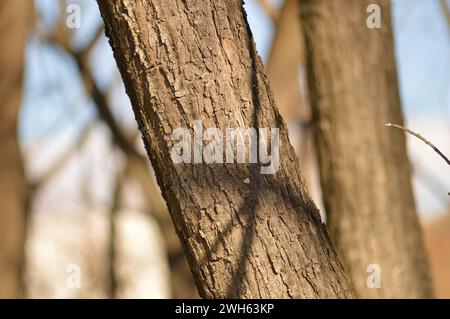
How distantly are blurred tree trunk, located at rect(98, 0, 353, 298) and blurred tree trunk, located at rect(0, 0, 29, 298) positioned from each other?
4266 millimetres

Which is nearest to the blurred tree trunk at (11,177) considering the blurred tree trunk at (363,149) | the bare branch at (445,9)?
the blurred tree trunk at (363,149)

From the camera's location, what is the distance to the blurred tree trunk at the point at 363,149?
4152 millimetres

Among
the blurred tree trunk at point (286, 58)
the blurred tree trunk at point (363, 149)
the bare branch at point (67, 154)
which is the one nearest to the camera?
the blurred tree trunk at point (363, 149)

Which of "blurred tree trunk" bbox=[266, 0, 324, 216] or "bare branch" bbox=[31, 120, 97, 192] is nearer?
"blurred tree trunk" bbox=[266, 0, 324, 216]

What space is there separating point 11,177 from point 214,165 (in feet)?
14.6

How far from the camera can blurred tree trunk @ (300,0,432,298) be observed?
4.15 metres

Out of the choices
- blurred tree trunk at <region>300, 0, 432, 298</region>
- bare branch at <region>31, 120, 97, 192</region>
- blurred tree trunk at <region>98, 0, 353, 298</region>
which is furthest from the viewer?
bare branch at <region>31, 120, 97, 192</region>

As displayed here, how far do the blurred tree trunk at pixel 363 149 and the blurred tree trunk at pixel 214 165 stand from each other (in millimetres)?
2109

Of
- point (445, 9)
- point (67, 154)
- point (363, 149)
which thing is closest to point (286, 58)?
point (445, 9)

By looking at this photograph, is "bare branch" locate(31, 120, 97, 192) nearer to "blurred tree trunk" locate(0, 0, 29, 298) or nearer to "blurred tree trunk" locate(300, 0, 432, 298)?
"blurred tree trunk" locate(0, 0, 29, 298)

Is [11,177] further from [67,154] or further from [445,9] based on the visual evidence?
[67,154]

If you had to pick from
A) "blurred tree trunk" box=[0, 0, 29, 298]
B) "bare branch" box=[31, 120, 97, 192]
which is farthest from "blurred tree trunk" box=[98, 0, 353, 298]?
"bare branch" box=[31, 120, 97, 192]

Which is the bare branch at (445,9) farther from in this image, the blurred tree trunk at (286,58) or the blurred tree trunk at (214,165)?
the blurred tree trunk at (214,165)
